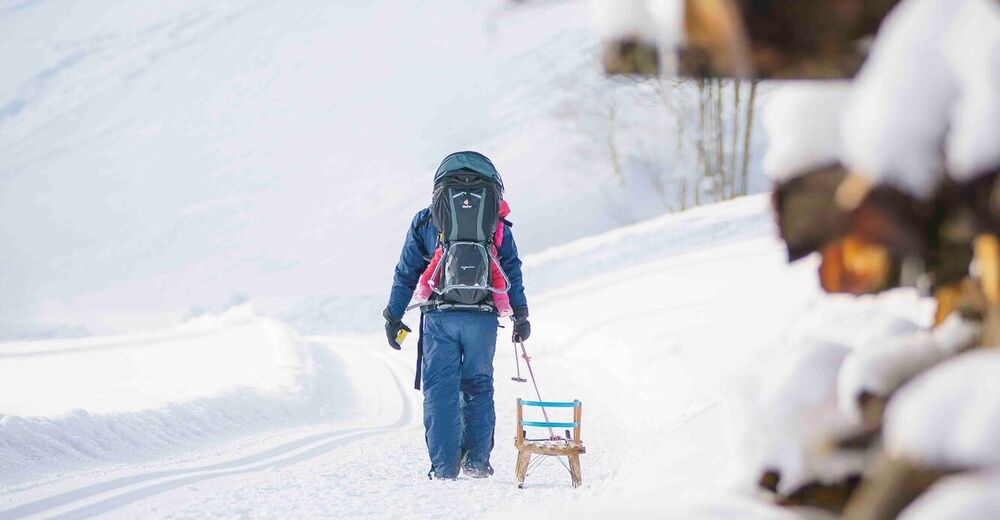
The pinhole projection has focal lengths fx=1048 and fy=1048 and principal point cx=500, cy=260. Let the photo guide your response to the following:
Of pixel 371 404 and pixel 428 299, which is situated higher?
pixel 428 299

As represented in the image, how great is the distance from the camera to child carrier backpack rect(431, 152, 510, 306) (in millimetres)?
6441

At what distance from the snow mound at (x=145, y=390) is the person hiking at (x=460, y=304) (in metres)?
2.34

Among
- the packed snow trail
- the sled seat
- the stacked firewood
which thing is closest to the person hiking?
the packed snow trail

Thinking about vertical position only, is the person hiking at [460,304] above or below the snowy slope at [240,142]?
above

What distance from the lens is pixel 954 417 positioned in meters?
1.65

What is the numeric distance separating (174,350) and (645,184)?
29.2m

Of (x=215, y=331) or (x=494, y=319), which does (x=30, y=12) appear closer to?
(x=215, y=331)

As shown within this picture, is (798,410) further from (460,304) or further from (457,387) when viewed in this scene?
(457,387)

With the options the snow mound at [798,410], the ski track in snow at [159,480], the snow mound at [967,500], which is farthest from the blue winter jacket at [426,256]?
the snow mound at [967,500]

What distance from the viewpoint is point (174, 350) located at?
66.1ft

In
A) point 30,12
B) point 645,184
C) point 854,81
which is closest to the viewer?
point 854,81

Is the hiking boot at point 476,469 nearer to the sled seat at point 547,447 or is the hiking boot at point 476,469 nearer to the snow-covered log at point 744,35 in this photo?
the sled seat at point 547,447

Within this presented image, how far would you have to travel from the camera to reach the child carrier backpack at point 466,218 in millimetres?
6441

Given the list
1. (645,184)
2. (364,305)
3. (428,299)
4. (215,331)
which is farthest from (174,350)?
(645,184)
